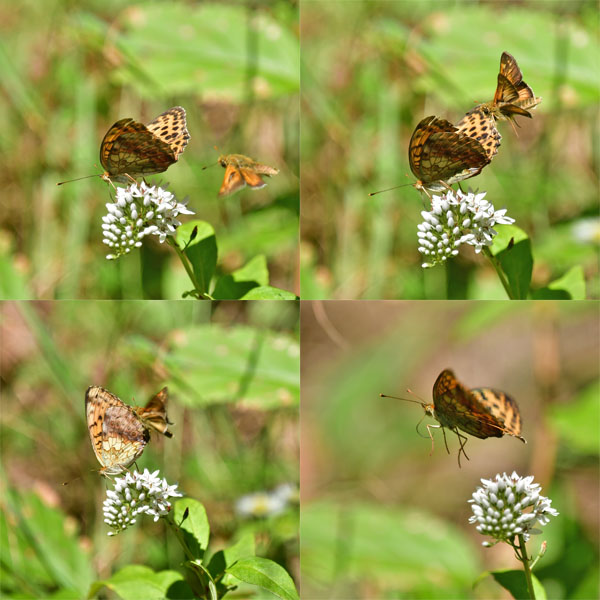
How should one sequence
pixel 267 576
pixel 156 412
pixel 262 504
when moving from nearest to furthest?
pixel 267 576 → pixel 156 412 → pixel 262 504

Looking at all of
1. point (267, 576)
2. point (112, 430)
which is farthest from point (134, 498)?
point (267, 576)

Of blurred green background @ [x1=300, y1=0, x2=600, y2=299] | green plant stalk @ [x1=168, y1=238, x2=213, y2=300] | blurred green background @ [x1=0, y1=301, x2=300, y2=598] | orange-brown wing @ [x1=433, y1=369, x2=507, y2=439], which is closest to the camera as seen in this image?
orange-brown wing @ [x1=433, y1=369, x2=507, y2=439]

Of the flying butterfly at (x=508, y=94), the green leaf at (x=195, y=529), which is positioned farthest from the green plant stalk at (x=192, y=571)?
the flying butterfly at (x=508, y=94)

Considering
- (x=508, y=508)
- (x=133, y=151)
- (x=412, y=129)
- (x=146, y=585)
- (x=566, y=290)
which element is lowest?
(x=146, y=585)

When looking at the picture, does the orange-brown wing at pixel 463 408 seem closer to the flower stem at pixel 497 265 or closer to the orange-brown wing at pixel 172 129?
the flower stem at pixel 497 265

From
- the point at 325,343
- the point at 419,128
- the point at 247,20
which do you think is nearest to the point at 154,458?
the point at 325,343

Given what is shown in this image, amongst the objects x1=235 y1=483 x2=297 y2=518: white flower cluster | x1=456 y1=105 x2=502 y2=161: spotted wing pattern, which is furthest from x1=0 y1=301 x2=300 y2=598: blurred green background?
x1=456 y1=105 x2=502 y2=161: spotted wing pattern

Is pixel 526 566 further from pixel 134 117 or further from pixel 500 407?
pixel 134 117

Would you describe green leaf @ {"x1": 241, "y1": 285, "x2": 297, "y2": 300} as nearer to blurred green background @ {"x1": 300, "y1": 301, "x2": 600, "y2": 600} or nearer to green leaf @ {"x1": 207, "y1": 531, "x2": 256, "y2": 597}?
blurred green background @ {"x1": 300, "y1": 301, "x2": 600, "y2": 600}
